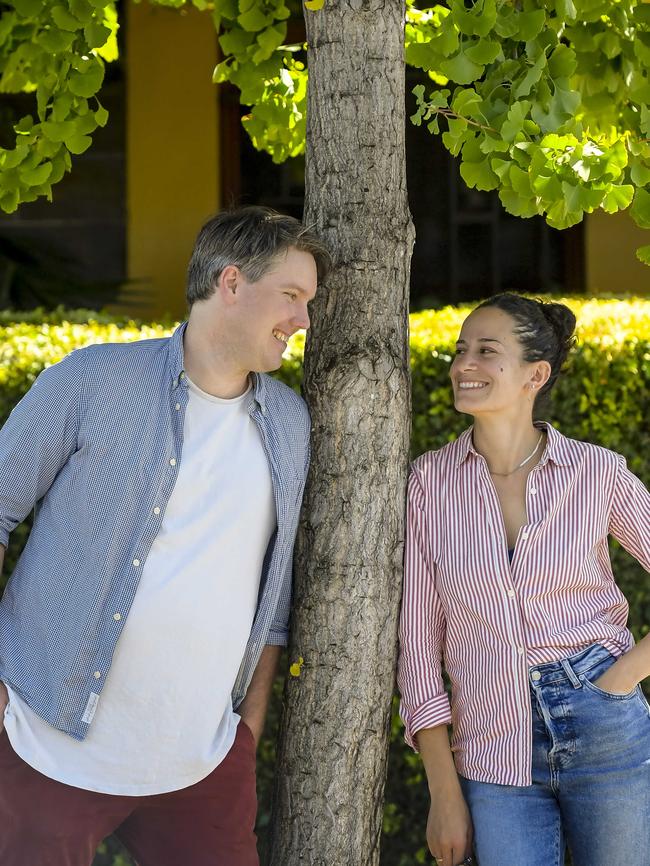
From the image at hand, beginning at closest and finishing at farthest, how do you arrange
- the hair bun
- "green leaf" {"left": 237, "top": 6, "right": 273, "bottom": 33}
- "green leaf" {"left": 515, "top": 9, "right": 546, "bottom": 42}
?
"green leaf" {"left": 515, "top": 9, "right": 546, "bottom": 42}
the hair bun
"green leaf" {"left": 237, "top": 6, "right": 273, "bottom": 33}

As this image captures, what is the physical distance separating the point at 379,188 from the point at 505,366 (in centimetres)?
54

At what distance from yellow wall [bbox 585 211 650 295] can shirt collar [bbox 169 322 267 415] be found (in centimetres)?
507

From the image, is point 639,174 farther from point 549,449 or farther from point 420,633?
point 420,633

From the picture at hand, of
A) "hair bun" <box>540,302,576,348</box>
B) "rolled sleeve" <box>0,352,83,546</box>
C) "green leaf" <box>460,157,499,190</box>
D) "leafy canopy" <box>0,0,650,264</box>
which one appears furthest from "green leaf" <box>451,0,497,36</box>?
"rolled sleeve" <box>0,352,83,546</box>

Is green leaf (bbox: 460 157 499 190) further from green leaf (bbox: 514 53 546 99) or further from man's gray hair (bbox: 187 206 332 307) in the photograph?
man's gray hair (bbox: 187 206 332 307)

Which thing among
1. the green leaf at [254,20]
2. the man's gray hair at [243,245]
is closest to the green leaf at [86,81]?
the green leaf at [254,20]

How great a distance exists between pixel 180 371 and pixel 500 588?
86 centimetres

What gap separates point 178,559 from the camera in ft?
8.16

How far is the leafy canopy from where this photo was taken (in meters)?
2.52

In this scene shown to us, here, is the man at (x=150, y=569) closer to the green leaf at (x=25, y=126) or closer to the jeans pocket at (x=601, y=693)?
the jeans pocket at (x=601, y=693)

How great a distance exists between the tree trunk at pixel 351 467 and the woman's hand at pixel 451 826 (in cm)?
24

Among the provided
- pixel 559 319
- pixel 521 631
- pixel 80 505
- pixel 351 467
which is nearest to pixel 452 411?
pixel 559 319

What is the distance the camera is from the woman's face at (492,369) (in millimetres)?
2770

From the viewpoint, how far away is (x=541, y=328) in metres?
2.86
